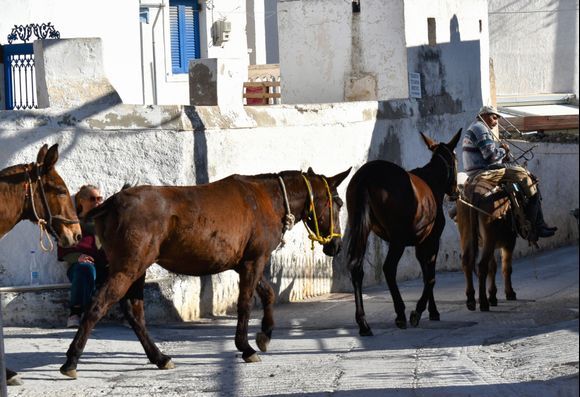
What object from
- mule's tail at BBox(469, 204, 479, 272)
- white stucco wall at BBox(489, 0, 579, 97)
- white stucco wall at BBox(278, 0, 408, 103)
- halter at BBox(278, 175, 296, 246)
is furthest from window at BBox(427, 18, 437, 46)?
white stucco wall at BBox(489, 0, 579, 97)

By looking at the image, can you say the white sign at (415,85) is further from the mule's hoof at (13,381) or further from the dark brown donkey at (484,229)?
the mule's hoof at (13,381)

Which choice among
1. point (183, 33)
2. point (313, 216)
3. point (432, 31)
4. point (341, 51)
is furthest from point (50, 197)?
point (183, 33)

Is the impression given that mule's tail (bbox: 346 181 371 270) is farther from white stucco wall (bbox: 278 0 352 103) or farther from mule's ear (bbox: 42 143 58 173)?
white stucco wall (bbox: 278 0 352 103)

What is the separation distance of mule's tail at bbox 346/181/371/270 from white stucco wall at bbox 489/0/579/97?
1962cm

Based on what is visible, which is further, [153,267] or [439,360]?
[153,267]

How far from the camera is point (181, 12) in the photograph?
86.0 ft

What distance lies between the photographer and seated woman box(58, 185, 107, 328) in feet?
41.9

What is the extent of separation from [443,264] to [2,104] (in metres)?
7.02

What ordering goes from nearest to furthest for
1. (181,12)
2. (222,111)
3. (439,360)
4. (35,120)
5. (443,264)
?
(439,360)
(35,120)
(222,111)
(443,264)
(181,12)

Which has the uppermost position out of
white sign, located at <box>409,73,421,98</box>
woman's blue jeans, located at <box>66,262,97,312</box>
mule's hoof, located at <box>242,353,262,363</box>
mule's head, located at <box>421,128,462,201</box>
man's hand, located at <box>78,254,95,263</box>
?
white sign, located at <box>409,73,421,98</box>

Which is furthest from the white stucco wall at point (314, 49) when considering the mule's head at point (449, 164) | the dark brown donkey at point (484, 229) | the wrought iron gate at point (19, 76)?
the mule's head at point (449, 164)

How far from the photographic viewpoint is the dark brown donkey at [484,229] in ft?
47.8

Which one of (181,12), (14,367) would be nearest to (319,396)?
(14,367)

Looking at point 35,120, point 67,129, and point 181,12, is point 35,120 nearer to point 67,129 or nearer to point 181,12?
point 67,129
